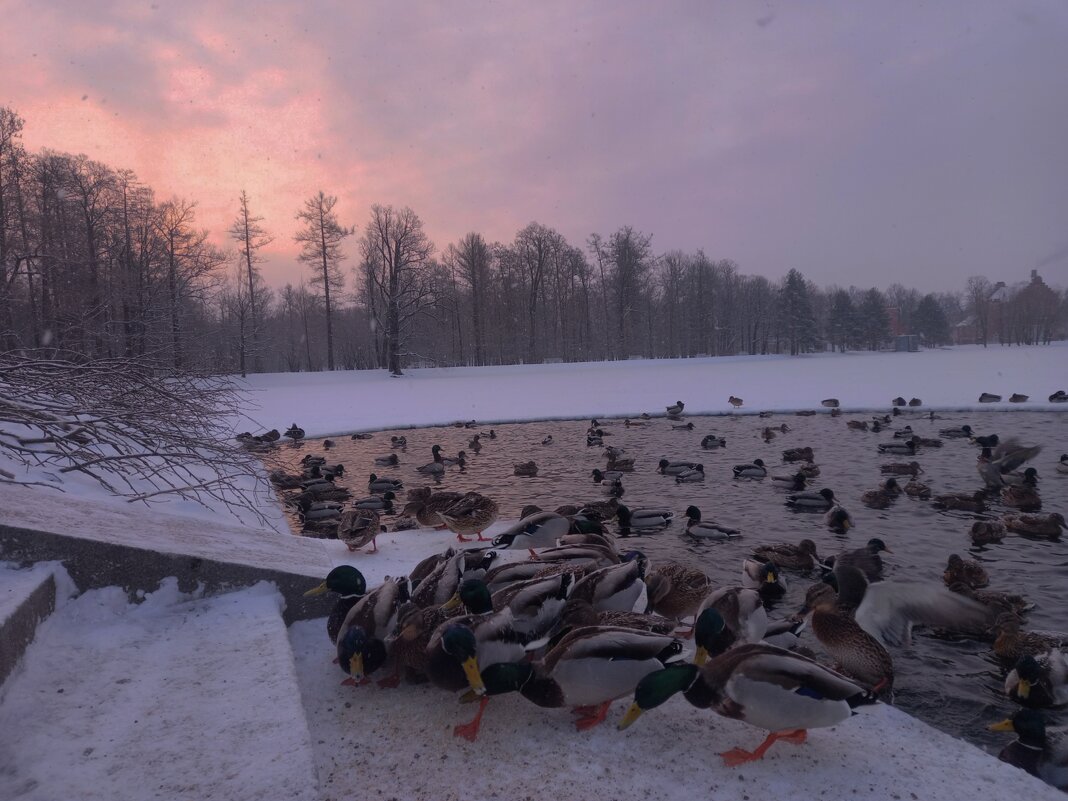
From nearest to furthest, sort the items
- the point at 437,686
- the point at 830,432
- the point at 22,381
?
the point at 437,686, the point at 22,381, the point at 830,432

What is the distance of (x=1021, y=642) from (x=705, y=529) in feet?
11.3

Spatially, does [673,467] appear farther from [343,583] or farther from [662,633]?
[343,583]

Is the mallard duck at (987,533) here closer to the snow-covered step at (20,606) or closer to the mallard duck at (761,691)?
the mallard duck at (761,691)

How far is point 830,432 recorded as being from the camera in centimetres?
1655

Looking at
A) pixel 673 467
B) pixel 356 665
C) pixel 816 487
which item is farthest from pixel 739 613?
pixel 673 467

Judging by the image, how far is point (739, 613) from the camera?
4195 mm

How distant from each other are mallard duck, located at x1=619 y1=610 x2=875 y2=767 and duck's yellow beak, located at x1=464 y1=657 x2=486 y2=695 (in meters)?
0.69

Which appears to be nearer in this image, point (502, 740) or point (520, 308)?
point (502, 740)

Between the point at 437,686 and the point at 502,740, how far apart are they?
0.51 metres

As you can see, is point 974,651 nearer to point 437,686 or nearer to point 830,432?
point 437,686

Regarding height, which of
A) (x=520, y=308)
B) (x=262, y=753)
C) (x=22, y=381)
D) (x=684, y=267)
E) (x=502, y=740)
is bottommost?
(x=502, y=740)

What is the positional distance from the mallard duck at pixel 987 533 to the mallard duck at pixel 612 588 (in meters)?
5.04

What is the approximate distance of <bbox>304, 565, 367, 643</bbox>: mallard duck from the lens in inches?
158

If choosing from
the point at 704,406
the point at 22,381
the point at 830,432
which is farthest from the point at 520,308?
the point at 22,381
